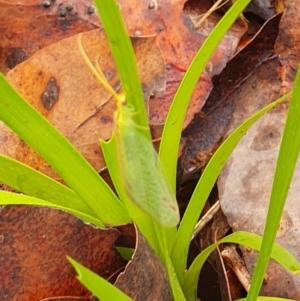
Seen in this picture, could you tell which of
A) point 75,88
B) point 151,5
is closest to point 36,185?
point 75,88

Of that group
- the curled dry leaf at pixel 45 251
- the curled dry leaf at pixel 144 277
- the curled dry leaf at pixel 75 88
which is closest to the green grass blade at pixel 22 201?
the curled dry leaf at pixel 45 251

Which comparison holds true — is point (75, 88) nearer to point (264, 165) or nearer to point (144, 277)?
point (264, 165)

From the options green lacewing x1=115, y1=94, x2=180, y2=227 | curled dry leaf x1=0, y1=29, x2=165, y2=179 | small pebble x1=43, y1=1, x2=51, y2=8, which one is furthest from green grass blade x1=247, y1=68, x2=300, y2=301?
small pebble x1=43, y1=1, x2=51, y2=8

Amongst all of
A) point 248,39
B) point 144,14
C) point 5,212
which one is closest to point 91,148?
point 5,212

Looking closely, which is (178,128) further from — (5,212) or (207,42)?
(5,212)

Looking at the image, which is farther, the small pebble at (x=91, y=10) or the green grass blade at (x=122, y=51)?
the small pebble at (x=91, y=10)

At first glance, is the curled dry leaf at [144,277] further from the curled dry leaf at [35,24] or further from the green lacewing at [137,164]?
the curled dry leaf at [35,24]
